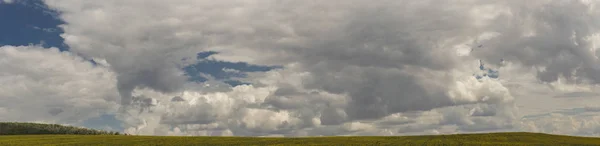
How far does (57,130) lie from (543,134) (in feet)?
493

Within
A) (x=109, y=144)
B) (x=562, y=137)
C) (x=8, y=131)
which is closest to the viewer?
(x=109, y=144)

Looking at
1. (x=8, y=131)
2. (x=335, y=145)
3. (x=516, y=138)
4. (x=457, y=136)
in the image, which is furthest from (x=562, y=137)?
(x=8, y=131)

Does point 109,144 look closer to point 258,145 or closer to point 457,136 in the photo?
point 258,145

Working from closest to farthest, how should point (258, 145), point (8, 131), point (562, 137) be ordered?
point (258, 145)
point (562, 137)
point (8, 131)

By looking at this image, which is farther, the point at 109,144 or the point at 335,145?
the point at 109,144

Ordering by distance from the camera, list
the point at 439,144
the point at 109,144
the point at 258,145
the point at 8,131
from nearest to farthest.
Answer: the point at 439,144, the point at 258,145, the point at 109,144, the point at 8,131

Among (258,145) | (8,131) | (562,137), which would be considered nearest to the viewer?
(258,145)

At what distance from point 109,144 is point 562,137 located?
8002 cm

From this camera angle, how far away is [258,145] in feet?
258

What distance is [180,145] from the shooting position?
81062 mm

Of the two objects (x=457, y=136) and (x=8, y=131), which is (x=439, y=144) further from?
(x=8, y=131)

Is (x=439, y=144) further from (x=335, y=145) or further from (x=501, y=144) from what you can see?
(x=335, y=145)

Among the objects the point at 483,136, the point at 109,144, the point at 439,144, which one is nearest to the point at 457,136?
the point at 483,136

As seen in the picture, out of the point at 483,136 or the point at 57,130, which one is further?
the point at 57,130
